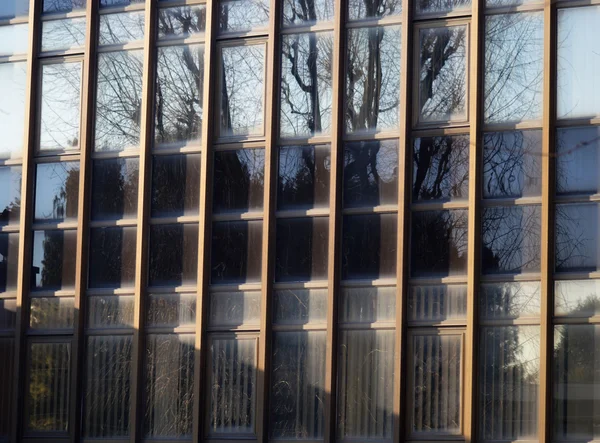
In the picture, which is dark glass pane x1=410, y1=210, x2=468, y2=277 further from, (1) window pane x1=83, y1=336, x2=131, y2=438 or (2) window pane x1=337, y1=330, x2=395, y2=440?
(1) window pane x1=83, y1=336, x2=131, y2=438

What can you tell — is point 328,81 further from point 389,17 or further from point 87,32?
point 87,32

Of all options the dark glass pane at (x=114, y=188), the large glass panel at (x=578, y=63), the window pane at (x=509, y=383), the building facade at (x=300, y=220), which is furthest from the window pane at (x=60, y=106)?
the large glass panel at (x=578, y=63)

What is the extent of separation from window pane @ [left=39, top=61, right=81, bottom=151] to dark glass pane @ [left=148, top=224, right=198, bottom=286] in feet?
6.59

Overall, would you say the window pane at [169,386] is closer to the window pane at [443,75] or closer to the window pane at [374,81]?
the window pane at [374,81]

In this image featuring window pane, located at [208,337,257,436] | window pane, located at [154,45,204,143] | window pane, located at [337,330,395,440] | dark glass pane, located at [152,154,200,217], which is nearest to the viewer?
window pane, located at [337,330,395,440]

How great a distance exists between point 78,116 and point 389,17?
4.85 m

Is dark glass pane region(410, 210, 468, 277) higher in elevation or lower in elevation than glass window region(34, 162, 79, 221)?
lower

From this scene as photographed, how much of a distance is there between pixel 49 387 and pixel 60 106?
13.6 feet

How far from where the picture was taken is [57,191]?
17297 millimetres

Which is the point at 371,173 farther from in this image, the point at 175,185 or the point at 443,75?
the point at 175,185

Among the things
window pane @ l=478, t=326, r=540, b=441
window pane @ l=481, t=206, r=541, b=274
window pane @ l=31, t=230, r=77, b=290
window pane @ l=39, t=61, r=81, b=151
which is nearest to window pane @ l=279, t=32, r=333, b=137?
window pane @ l=481, t=206, r=541, b=274

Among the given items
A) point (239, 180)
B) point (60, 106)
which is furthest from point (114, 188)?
point (239, 180)

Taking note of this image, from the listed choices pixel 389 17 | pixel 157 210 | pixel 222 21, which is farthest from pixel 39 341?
pixel 389 17

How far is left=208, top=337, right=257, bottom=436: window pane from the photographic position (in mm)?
15968
